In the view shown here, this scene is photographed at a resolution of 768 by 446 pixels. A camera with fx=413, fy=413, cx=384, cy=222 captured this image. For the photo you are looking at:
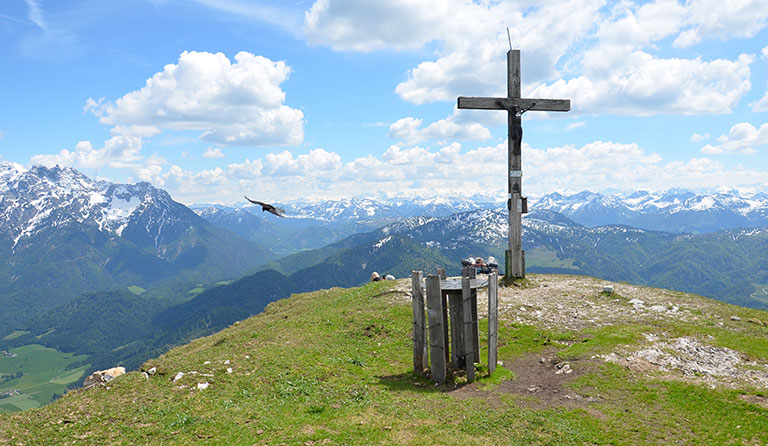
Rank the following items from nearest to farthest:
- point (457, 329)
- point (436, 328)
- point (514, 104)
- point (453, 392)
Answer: point (453, 392), point (436, 328), point (457, 329), point (514, 104)

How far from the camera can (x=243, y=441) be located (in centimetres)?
1190

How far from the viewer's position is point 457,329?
17141 millimetres

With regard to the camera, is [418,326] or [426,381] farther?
[418,326]

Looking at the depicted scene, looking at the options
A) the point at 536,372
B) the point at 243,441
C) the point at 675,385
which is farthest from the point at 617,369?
the point at 243,441

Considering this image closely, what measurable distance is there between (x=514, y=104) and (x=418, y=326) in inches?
783

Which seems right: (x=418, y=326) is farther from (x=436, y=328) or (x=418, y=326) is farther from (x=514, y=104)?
(x=514, y=104)

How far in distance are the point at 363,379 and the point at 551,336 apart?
34.5 feet

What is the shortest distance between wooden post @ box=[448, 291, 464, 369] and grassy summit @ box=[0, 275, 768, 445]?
25.4 inches

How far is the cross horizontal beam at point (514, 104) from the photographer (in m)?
29.4

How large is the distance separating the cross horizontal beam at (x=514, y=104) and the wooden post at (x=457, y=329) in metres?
16.7

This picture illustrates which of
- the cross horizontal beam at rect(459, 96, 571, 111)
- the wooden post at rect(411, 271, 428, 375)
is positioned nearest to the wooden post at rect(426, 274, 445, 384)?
the wooden post at rect(411, 271, 428, 375)

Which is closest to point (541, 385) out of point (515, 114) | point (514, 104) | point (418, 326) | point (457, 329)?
point (457, 329)

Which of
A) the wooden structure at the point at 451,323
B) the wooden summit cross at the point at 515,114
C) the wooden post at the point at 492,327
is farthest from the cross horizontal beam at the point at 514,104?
the wooden structure at the point at 451,323

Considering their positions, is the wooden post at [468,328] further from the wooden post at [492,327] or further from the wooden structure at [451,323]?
the wooden post at [492,327]
